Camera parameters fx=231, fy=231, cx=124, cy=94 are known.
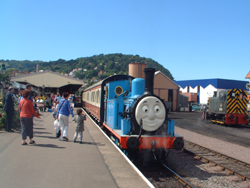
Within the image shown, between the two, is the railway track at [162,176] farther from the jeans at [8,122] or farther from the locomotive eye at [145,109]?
the jeans at [8,122]

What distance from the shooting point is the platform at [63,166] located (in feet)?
14.3

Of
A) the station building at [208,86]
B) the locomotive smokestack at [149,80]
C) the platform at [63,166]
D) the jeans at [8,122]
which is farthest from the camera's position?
the station building at [208,86]

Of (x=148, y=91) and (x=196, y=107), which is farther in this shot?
(x=196, y=107)

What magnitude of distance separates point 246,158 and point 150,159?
13.3ft

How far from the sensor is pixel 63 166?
523cm

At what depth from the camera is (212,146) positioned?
11.1 meters

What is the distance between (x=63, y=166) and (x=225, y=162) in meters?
A: 5.95

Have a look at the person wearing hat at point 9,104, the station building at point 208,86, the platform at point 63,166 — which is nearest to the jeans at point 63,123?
the platform at point 63,166

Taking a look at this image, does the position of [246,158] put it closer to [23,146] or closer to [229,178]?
[229,178]

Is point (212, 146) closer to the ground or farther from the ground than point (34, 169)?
closer to the ground

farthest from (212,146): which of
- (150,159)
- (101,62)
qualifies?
(101,62)

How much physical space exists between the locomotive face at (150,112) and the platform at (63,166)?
4.01 ft

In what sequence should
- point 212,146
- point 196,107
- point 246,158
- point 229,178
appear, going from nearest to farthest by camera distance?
point 229,178
point 246,158
point 212,146
point 196,107

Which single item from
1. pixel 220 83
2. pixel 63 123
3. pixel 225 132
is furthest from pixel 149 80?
pixel 220 83
